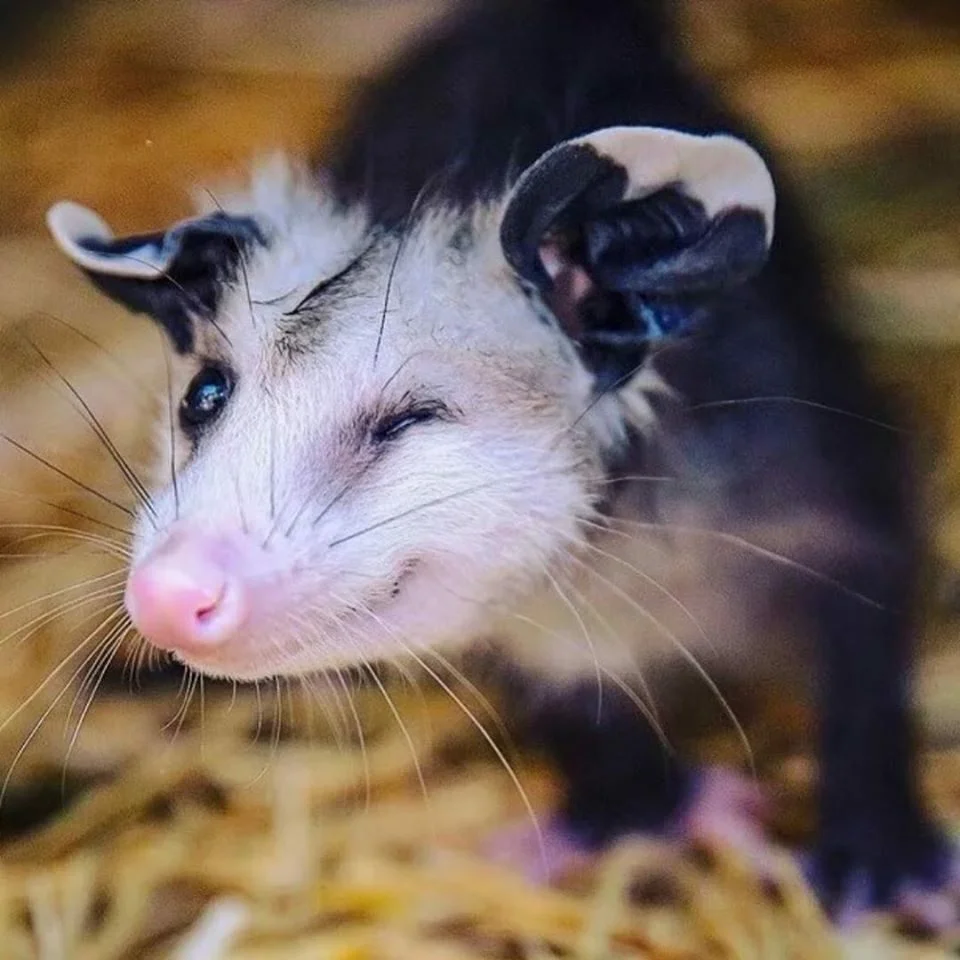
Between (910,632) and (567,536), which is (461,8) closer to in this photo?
(567,536)

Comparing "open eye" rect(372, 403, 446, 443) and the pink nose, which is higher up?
"open eye" rect(372, 403, 446, 443)

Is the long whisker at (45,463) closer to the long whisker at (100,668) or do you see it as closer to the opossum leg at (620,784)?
the long whisker at (100,668)

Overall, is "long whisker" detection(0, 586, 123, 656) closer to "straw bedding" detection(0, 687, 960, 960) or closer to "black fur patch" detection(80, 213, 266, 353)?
"straw bedding" detection(0, 687, 960, 960)

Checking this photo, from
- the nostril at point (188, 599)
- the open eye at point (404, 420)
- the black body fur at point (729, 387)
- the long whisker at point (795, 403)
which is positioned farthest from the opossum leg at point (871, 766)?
the nostril at point (188, 599)

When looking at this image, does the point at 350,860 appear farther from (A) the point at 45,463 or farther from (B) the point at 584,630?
(A) the point at 45,463

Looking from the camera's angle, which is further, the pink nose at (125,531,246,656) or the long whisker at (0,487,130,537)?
the long whisker at (0,487,130,537)

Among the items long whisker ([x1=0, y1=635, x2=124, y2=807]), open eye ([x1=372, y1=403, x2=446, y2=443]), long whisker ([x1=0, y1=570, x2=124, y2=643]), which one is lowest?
long whisker ([x1=0, y1=635, x2=124, y2=807])

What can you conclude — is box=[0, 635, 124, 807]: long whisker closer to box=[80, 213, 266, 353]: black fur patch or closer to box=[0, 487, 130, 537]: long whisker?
box=[0, 487, 130, 537]: long whisker

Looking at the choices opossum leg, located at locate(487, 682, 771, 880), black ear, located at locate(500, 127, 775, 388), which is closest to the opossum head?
black ear, located at locate(500, 127, 775, 388)
